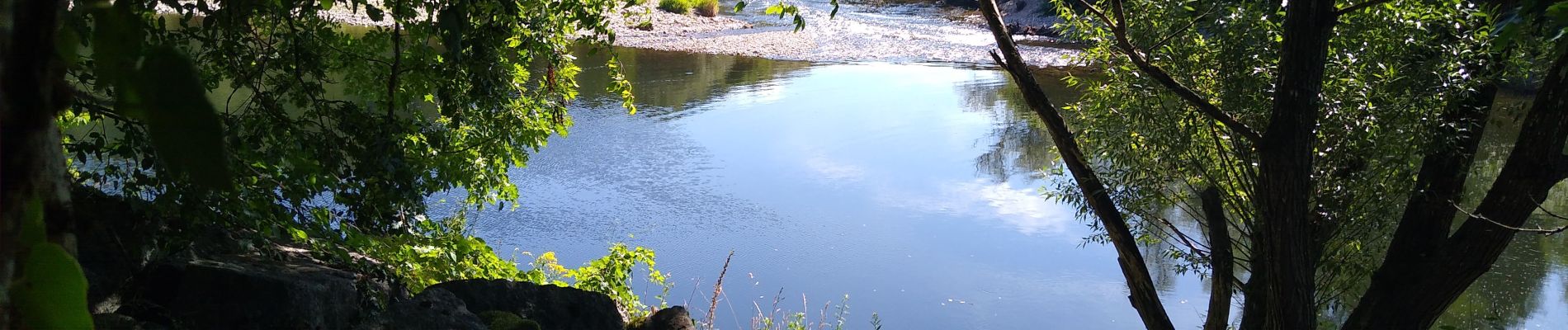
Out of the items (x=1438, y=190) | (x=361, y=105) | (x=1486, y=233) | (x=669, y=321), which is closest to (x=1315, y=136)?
(x=1438, y=190)

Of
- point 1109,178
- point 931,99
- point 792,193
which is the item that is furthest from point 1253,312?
point 931,99

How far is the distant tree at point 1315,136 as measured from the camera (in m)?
3.93

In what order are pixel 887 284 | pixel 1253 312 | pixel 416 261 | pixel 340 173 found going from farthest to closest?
pixel 887 284 < pixel 1253 312 < pixel 416 261 < pixel 340 173

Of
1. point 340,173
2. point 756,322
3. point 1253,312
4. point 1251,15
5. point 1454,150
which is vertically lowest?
point 756,322

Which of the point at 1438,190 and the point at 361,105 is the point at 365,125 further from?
the point at 1438,190

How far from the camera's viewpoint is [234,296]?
2.91 meters

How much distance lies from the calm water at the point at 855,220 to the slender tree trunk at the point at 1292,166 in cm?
251

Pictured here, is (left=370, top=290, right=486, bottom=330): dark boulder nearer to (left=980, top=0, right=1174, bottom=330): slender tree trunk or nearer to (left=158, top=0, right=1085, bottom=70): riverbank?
(left=980, top=0, right=1174, bottom=330): slender tree trunk

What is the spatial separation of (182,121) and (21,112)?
0.04m

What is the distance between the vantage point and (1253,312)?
15.4 feet

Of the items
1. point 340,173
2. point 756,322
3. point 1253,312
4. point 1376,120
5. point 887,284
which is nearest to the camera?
point 340,173

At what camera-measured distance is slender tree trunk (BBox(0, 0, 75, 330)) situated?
252 millimetres

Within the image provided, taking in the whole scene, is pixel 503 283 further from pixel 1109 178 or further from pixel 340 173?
pixel 1109 178

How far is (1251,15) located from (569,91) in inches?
111
